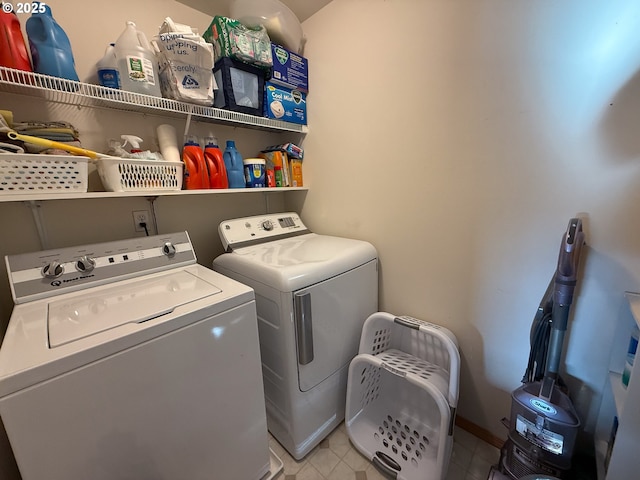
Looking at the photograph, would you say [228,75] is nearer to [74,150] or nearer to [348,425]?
[74,150]

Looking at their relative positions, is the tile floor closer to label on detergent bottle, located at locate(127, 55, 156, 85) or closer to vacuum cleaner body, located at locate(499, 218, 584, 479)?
vacuum cleaner body, located at locate(499, 218, 584, 479)

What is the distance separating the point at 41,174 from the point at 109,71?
1.79ft

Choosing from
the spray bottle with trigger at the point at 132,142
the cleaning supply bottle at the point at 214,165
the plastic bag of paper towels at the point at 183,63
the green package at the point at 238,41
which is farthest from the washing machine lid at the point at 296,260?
the green package at the point at 238,41

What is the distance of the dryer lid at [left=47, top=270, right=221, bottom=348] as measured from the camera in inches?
31.1

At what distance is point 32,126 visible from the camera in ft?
3.39

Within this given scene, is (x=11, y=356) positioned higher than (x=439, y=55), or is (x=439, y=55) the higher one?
(x=439, y=55)

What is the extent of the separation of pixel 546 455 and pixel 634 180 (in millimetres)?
1084

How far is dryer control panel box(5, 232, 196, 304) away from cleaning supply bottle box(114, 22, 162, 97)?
707mm

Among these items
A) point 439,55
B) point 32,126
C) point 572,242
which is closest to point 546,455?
point 572,242

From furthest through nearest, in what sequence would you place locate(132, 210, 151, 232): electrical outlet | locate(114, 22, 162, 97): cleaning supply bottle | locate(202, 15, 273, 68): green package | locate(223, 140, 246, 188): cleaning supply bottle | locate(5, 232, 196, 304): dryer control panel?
1. locate(223, 140, 246, 188): cleaning supply bottle
2. locate(132, 210, 151, 232): electrical outlet
3. locate(202, 15, 273, 68): green package
4. locate(114, 22, 162, 97): cleaning supply bottle
5. locate(5, 232, 196, 304): dryer control panel

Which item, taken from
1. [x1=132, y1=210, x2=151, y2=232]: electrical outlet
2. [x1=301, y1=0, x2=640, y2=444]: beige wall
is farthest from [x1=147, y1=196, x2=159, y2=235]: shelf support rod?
[x1=301, y1=0, x2=640, y2=444]: beige wall

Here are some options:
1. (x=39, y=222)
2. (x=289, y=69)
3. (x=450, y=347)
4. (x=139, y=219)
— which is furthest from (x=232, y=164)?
(x=450, y=347)

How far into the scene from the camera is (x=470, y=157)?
1.25 m

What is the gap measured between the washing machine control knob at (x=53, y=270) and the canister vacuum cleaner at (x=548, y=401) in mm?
1941
